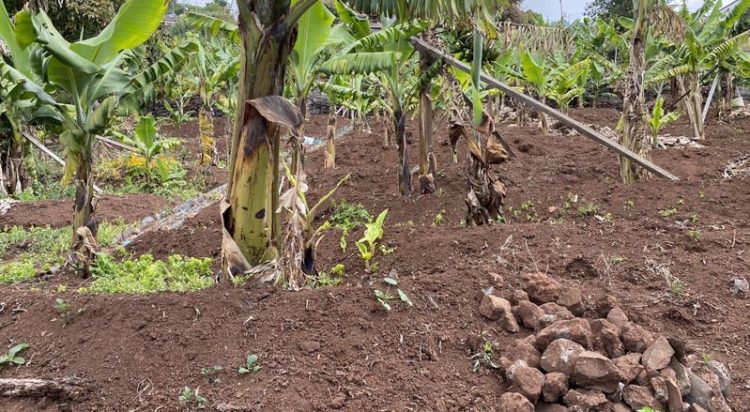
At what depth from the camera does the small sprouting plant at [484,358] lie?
271cm

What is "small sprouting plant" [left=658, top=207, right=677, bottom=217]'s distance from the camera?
552 centimetres

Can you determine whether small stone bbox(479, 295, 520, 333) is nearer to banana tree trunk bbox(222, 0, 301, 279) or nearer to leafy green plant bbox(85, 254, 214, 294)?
banana tree trunk bbox(222, 0, 301, 279)

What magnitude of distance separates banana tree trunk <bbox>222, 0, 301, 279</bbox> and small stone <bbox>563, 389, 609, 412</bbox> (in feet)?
6.61

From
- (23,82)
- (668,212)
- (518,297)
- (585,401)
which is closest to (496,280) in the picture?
(518,297)

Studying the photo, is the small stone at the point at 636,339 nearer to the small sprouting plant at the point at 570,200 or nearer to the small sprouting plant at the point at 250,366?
the small sprouting plant at the point at 250,366

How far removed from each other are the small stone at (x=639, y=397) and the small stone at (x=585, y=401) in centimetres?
10

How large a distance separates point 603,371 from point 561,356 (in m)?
0.19

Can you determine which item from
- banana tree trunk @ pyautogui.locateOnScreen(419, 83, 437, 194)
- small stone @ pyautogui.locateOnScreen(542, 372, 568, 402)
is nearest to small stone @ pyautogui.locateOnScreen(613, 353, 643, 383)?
small stone @ pyautogui.locateOnScreen(542, 372, 568, 402)

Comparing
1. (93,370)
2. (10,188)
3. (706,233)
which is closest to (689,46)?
(706,233)

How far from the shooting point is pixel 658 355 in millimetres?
2559

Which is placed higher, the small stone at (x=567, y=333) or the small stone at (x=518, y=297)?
the small stone at (x=518, y=297)

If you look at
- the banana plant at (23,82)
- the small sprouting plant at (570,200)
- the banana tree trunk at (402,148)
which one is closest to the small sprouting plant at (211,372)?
the banana plant at (23,82)

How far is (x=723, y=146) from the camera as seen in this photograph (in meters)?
11.2

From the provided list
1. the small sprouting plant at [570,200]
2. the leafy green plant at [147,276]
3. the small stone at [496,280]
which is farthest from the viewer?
the small sprouting plant at [570,200]
